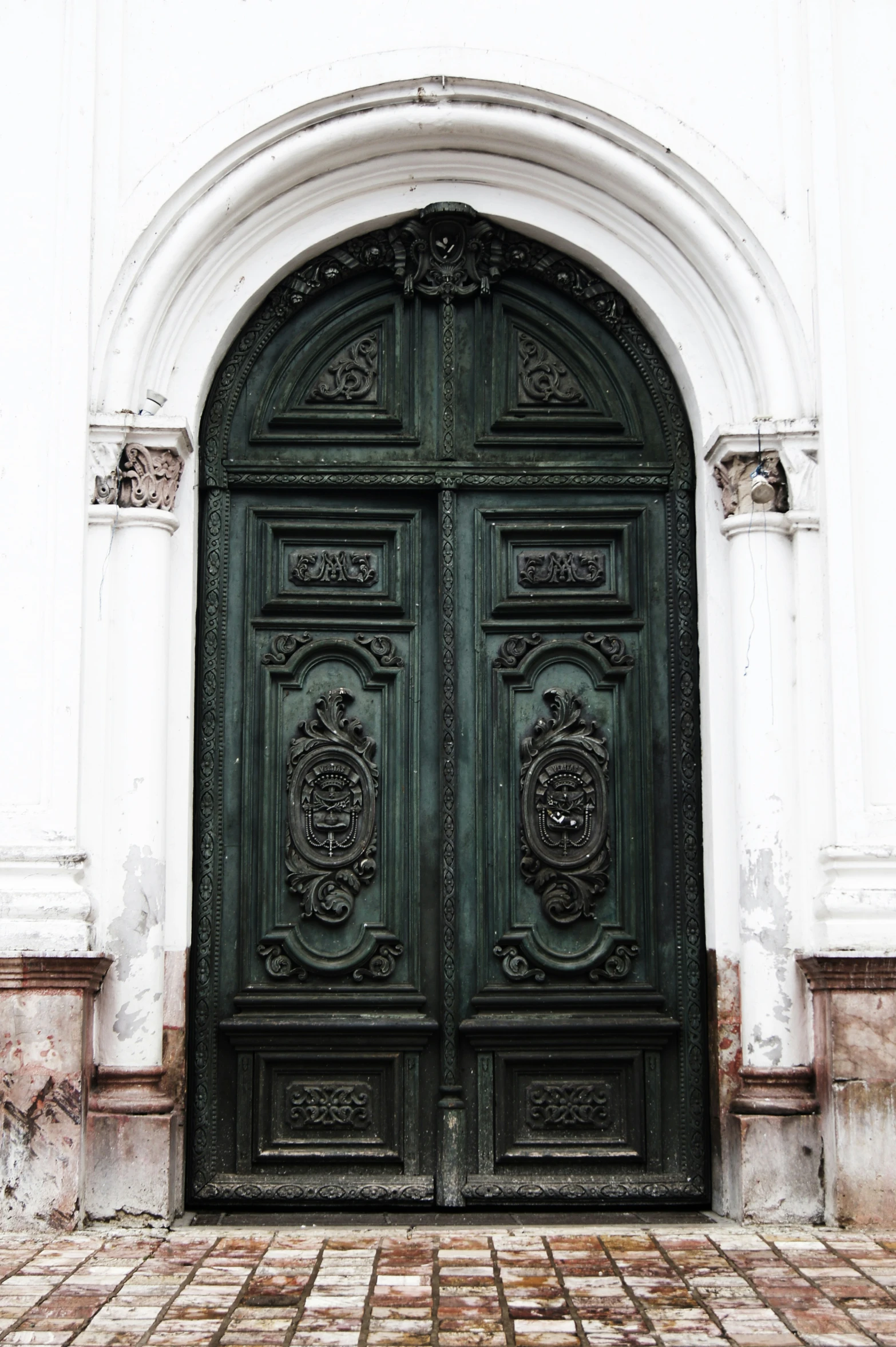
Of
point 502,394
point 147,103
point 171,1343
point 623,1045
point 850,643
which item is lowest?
point 171,1343

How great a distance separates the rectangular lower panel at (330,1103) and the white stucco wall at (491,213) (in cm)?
76

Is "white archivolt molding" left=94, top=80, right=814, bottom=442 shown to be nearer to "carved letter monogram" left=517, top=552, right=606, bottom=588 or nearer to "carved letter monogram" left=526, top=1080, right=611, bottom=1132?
"carved letter monogram" left=517, top=552, right=606, bottom=588

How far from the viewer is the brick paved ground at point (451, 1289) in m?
4.44

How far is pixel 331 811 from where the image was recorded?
6.43 metres

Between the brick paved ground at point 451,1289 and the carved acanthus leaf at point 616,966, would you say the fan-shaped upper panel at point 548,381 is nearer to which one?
the carved acanthus leaf at point 616,966

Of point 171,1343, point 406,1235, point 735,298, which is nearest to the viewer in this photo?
point 171,1343

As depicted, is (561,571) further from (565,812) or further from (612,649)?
(565,812)

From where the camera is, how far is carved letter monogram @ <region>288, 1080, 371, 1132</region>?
6.27m

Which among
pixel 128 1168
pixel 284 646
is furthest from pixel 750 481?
pixel 128 1168

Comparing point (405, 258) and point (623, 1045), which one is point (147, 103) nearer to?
point (405, 258)

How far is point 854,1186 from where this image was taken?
18.8ft

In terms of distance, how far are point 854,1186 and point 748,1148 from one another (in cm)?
41

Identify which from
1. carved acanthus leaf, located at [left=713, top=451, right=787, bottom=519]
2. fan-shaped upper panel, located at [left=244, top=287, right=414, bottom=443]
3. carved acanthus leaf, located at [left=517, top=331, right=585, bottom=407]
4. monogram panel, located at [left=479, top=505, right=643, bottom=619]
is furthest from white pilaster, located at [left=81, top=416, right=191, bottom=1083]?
carved acanthus leaf, located at [left=713, top=451, right=787, bottom=519]

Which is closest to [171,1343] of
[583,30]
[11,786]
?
[11,786]
